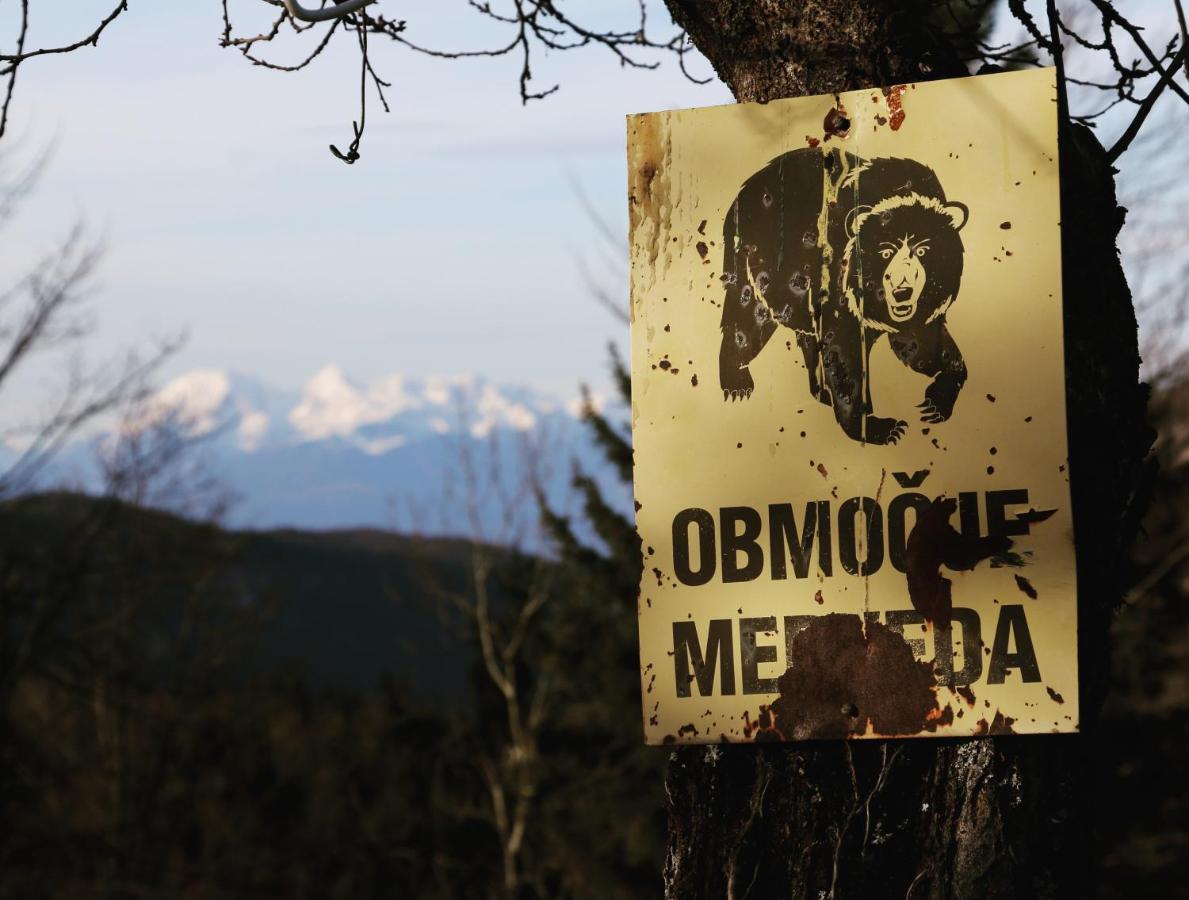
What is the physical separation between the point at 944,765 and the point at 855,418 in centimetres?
43

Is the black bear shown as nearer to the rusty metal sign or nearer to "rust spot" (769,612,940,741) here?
the rusty metal sign

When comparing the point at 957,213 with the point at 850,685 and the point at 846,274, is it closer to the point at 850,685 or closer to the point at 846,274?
the point at 846,274

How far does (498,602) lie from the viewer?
19766 millimetres

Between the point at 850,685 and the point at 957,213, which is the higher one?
the point at 957,213

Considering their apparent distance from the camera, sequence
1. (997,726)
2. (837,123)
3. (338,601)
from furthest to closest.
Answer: (338,601), (837,123), (997,726)

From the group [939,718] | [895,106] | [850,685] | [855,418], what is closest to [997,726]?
[939,718]

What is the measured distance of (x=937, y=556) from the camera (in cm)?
158

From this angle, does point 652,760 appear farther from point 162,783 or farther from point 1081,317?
point 1081,317

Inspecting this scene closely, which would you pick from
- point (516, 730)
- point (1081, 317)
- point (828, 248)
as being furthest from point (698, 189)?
point (516, 730)

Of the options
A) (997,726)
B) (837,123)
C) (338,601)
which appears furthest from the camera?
(338,601)

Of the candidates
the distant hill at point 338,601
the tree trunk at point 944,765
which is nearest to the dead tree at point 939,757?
the tree trunk at point 944,765

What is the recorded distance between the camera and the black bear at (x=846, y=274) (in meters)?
1.61

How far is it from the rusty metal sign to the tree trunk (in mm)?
71

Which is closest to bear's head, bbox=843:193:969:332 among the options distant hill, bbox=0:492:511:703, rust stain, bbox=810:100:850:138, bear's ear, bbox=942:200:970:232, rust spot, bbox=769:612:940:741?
bear's ear, bbox=942:200:970:232
